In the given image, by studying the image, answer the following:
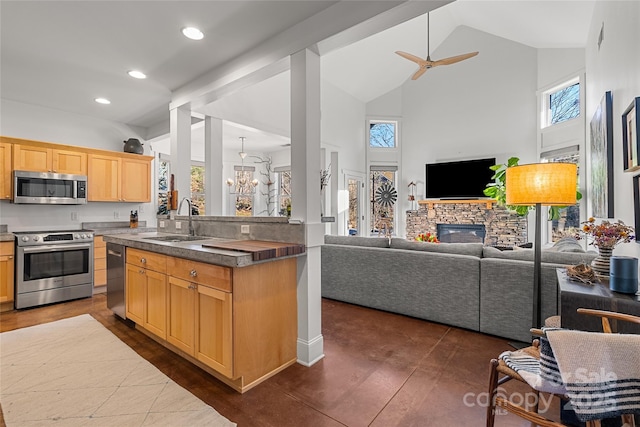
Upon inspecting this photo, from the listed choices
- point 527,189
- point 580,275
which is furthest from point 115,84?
point 580,275

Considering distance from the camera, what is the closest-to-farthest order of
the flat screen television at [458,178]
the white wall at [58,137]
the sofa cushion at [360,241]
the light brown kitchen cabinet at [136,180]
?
the sofa cushion at [360,241], the white wall at [58,137], the light brown kitchen cabinet at [136,180], the flat screen television at [458,178]

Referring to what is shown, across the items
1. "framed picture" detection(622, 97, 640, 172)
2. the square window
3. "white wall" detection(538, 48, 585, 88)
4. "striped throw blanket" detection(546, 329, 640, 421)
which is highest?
"white wall" detection(538, 48, 585, 88)

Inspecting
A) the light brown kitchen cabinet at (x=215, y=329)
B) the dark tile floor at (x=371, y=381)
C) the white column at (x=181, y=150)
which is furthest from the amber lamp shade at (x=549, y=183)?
the white column at (x=181, y=150)

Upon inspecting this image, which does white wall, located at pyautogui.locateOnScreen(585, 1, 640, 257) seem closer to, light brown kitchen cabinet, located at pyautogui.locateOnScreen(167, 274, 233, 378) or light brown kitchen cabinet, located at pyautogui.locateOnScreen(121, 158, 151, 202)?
light brown kitchen cabinet, located at pyautogui.locateOnScreen(167, 274, 233, 378)

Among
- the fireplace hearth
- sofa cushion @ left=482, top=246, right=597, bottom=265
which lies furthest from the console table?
the fireplace hearth

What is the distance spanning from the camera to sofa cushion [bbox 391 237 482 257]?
303 cm

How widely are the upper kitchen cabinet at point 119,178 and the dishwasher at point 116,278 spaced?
1.85 metres

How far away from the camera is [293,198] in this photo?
2469 mm

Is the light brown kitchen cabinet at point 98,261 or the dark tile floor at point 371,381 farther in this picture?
the light brown kitchen cabinet at point 98,261

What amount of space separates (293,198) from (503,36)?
22.2ft

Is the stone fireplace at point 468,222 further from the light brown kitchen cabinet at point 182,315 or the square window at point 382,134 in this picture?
the light brown kitchen cabinet at point 182,315

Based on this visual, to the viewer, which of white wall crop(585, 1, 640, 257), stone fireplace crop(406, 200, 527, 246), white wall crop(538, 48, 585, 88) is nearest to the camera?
white wall crop(585, 1, 640, 257)

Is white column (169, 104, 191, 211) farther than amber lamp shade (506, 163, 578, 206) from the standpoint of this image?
Yes

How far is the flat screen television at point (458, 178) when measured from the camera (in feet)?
22.2
